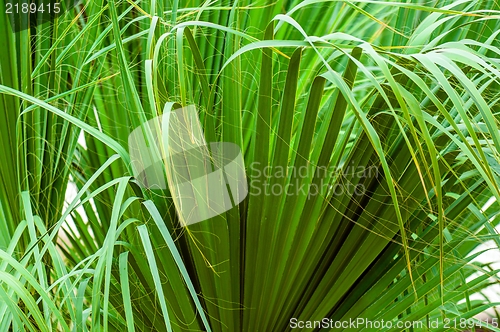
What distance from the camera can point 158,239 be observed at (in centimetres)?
46

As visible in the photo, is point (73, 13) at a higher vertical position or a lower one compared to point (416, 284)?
higher

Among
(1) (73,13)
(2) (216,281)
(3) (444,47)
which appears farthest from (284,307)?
(1) (73,13)

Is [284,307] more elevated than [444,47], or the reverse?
[444,47]

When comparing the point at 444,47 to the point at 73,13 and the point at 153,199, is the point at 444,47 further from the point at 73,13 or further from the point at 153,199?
the point at 73,13

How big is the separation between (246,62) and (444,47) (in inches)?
11.1

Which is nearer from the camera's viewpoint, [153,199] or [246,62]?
[153,199]

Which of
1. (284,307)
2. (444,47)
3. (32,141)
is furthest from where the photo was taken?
(32,141)

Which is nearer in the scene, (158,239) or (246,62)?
(158,239)

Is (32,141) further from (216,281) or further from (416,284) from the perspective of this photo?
(416,284)

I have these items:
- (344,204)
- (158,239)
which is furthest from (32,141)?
(344,204)

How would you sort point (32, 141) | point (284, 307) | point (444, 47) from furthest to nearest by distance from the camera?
point (32, 141)
point (284, 307)
point (444, 47)

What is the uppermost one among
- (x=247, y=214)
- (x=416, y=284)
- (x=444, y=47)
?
(x=444, y=47)

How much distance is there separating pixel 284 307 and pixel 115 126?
1.12 ft

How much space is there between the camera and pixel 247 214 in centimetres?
47
